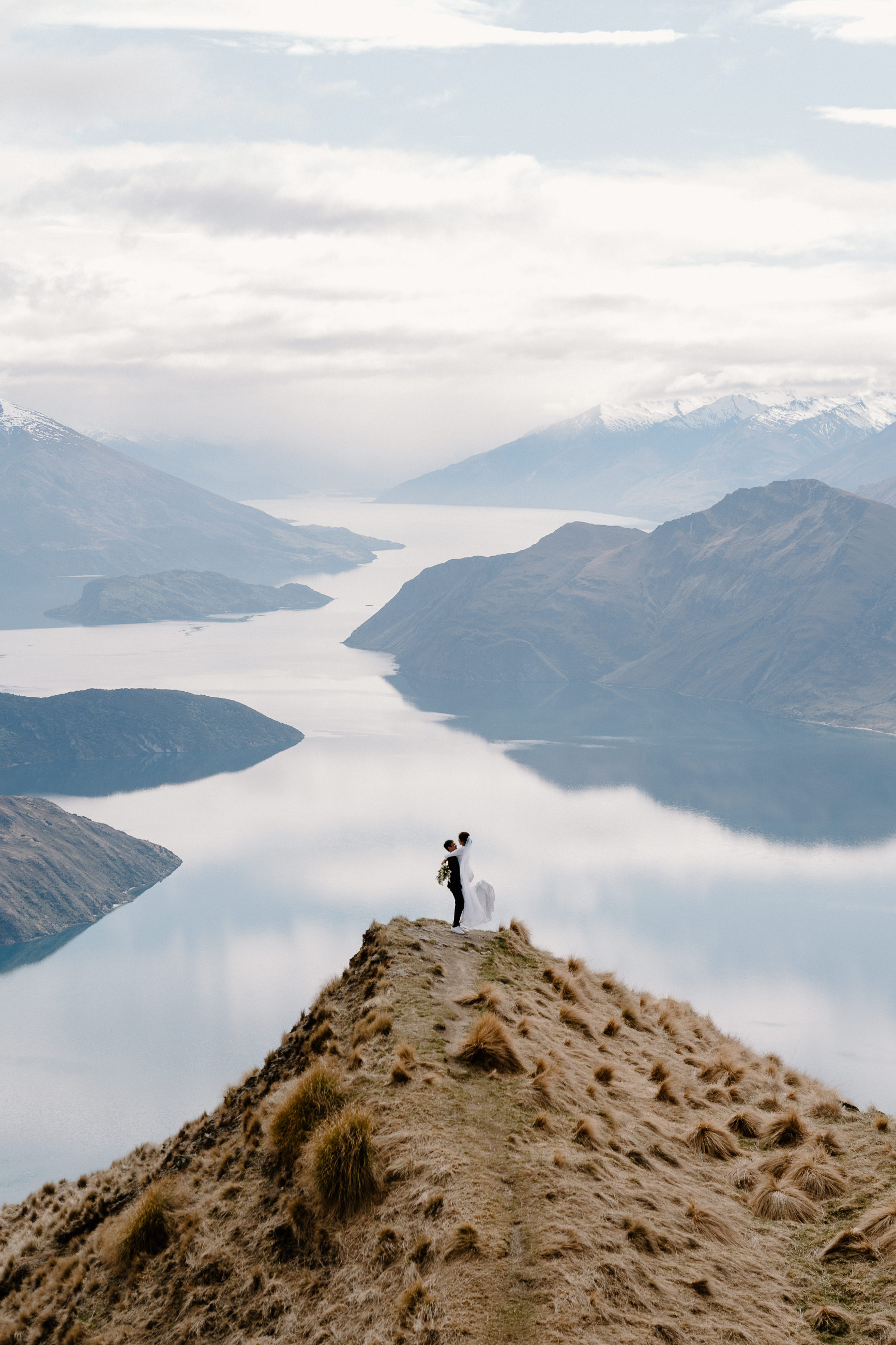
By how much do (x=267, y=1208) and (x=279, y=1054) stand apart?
6.47 metres

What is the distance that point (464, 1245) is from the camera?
12.6 metres

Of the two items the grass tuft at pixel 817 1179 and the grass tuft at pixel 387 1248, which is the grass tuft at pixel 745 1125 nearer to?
the grass tuft at pixel 817 1179

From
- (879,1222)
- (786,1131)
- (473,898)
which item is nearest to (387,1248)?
(879,1222)

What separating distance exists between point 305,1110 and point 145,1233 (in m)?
3.40

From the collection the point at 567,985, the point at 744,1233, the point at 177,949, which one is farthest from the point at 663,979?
the point at 744,1233

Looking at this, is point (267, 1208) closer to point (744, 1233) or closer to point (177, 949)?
point (744, 1233)

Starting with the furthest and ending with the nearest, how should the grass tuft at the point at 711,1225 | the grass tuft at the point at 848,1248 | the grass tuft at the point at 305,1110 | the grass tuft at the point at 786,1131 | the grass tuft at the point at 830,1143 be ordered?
the grass tuft at the point at 786,1131
the grass tuft at the point at 830,1143
the grass tuft at the point at 305,1110
the grass tuft at the point at 711,1225
the grass tuft at the point at 848,1248

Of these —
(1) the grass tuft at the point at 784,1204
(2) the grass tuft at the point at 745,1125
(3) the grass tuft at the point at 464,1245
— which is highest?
(3) the grass tuft at the point at 464,1245

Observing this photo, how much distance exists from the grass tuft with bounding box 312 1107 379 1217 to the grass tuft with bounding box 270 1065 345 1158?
1463 mm

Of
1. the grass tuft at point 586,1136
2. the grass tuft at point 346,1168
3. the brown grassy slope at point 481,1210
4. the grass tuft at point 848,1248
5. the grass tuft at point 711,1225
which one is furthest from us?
the grass tuft at point 586,1136

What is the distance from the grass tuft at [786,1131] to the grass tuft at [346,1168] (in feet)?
25.3

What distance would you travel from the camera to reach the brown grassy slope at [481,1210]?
12.1 meters

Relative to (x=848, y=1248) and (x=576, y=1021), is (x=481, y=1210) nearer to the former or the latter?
(x=848, y=1248)

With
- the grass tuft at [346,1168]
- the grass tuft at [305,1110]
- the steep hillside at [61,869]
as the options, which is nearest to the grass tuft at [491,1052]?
the grass tuft at [305,1110]
